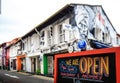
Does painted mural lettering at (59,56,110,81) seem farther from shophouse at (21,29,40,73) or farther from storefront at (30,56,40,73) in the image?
storefront at (30,56,40,73)

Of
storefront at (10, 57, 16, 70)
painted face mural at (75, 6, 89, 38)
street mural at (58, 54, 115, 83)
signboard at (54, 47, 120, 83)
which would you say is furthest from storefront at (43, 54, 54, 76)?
street mural at (58, 54, 115, 83)

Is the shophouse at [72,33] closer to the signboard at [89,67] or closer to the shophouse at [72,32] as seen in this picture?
the shophouse at [72,32]

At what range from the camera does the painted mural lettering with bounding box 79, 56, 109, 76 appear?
5.43 meters

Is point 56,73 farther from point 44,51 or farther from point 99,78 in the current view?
point 44,51

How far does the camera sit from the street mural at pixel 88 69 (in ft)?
17.6

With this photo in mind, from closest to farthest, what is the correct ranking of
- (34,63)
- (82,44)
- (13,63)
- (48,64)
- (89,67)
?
(89,67), (82,44), (48,64), (34,63), (13,63)

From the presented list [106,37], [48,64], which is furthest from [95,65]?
[48,64]

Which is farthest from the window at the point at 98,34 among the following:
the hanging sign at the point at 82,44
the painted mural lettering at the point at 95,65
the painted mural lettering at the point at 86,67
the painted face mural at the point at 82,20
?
the painted mural lettering at the point at 95,65

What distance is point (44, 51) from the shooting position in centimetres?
3008

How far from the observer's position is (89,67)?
235 inches

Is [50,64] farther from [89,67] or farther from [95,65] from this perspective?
[95,65]

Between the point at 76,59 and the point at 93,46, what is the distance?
16260 millimetres

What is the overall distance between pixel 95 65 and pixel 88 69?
31cm

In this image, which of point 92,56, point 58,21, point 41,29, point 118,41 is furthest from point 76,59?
point 118,41
